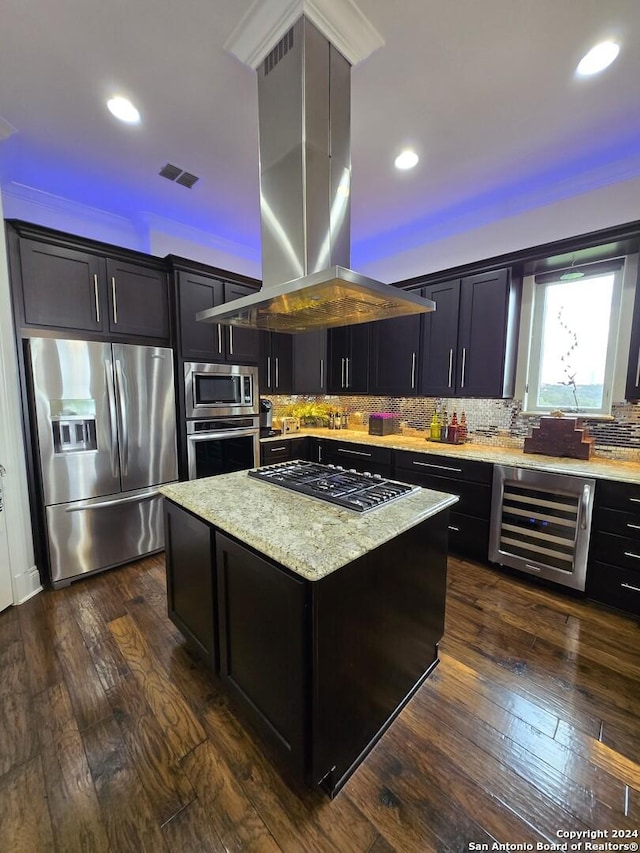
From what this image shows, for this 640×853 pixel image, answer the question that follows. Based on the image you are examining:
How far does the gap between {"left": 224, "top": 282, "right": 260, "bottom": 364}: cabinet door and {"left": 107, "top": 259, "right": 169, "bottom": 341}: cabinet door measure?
1.86 ft

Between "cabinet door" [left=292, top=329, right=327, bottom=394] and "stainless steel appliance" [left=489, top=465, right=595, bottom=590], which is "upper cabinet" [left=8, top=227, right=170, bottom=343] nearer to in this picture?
"cabinet door" [left=292, top=329, right=327, bottom=394]

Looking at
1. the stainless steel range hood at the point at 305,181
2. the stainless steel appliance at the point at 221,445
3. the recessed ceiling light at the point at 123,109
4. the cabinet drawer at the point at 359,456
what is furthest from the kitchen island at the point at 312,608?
the recessed ceiling light at the point at 123,109

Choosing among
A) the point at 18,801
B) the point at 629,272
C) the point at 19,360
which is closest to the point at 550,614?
the point at 629,272

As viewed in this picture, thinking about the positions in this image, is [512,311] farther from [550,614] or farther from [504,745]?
[504,745]

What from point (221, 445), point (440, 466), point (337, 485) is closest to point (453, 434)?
point (440, 466)

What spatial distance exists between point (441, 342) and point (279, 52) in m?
2.41

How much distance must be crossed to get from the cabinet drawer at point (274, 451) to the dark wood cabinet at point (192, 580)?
→ 1.82 metres

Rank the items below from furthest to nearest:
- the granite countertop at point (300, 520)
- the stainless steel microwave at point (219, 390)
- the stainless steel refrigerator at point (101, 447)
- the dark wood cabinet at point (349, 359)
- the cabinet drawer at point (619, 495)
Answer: the dark wood cabinet at point (349, 359), the stainless steel microwave at point (219, 390), the stainless steel refrigerator at point (101, 447), the cabinet drawer at point (619, 495), the granite countertop at point (300, 520)

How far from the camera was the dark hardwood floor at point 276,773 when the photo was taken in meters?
1.10

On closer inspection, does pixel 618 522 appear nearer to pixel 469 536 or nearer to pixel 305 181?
pixel 469 536

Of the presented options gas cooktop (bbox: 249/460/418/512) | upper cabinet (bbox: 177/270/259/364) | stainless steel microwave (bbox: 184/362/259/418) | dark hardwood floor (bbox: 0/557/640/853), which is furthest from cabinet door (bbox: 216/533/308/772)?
upper cabinet (bbox: 177/270/259/364)

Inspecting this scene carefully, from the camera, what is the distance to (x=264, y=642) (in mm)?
1237

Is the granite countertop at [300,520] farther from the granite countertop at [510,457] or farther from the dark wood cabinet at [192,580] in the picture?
the granite countertop at [510,457]

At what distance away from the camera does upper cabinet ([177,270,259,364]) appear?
2920mm
